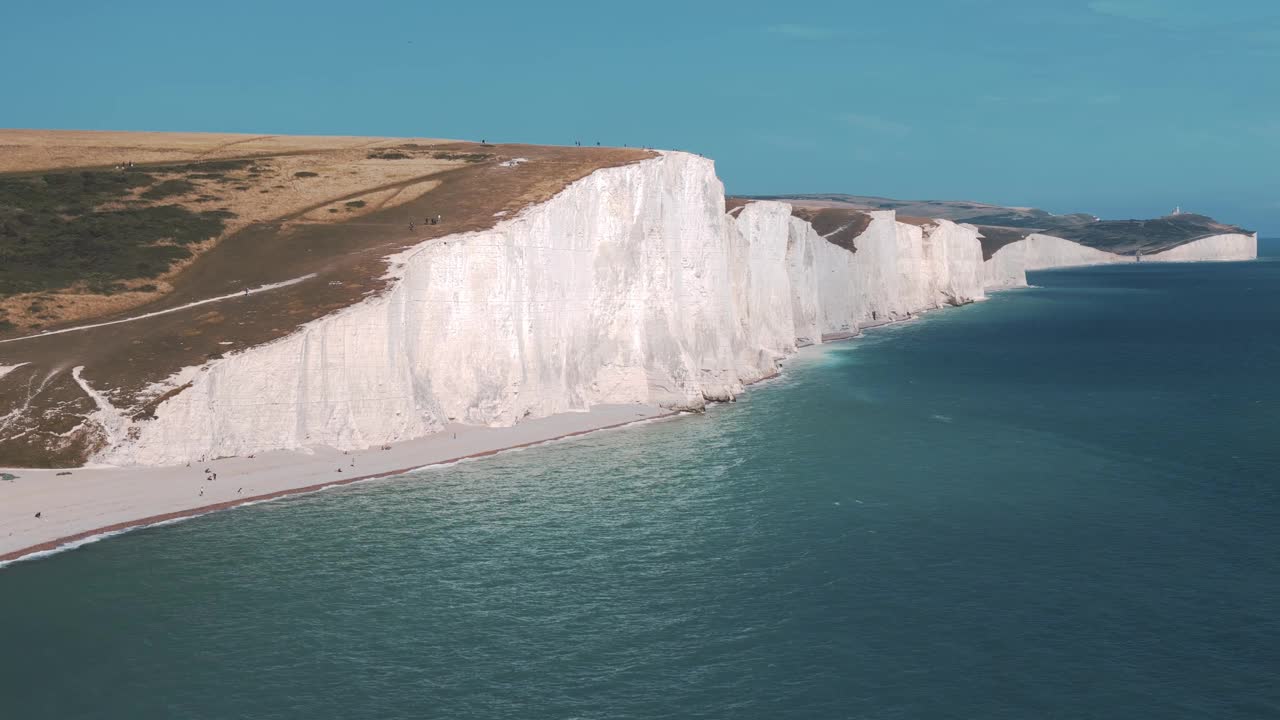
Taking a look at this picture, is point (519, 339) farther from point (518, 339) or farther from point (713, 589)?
point (713, 589)

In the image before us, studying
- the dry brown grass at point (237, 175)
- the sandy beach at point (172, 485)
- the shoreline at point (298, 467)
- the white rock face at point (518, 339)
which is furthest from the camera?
the dry brown grass at point (237, 175)

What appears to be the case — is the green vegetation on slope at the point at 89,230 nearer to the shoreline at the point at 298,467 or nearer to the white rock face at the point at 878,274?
the shoreline at the point at 298,467

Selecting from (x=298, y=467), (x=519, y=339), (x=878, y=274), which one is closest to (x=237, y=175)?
(x=519, y=339)

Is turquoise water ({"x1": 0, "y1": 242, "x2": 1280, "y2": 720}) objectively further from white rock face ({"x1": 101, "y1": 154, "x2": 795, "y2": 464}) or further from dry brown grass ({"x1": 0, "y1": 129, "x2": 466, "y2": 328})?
dry brown grass ({"x1": 0, "y1": 129, "x2": 466, "y2": 328})

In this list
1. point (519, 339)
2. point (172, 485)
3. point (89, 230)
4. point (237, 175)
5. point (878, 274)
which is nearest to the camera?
point (172, 485)

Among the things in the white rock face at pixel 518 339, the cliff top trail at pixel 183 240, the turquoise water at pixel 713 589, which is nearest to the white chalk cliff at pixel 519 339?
the white rock face at pixel 518 339

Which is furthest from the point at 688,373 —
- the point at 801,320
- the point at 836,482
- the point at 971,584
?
the point at 801,320

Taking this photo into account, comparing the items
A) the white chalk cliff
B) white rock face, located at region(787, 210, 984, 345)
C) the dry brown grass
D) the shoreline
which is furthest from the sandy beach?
white rock face, located at region(787, 210, 984, 345)
